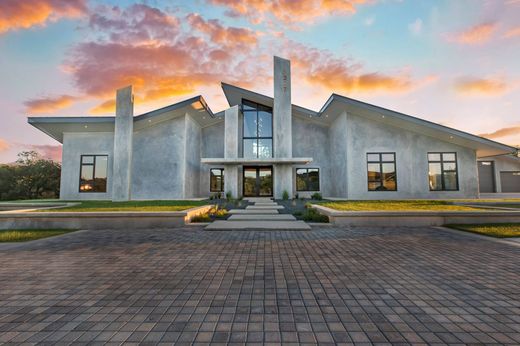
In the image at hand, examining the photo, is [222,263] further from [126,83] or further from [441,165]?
[441,165]

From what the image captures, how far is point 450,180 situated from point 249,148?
688 inches

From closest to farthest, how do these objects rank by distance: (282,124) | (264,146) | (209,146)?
(282,124)
(264,146)
(209,146)

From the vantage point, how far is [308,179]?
21766 mm

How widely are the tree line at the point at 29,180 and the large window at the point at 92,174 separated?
10045mm

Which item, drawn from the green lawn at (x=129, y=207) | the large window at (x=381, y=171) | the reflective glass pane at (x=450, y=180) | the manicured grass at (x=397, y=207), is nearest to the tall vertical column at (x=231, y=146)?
the green lawn at (x=129, y=207)

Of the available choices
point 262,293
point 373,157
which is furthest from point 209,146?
point 262,293

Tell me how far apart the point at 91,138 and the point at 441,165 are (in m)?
29.6

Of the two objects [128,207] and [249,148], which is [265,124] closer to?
[249,148]

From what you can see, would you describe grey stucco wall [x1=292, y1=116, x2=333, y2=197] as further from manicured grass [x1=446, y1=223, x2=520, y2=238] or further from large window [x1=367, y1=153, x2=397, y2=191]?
manicured grass [x1=446, y1=223, x2=520, y2=238]

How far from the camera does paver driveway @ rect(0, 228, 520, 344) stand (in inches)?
83.6

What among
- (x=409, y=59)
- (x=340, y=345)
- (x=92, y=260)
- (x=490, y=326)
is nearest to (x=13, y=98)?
(x=92, y=260)

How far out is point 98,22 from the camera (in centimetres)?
996

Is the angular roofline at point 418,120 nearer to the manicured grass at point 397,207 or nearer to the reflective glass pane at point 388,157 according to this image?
the reflective glass pane at point 388,157

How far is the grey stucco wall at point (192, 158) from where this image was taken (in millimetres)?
19219
